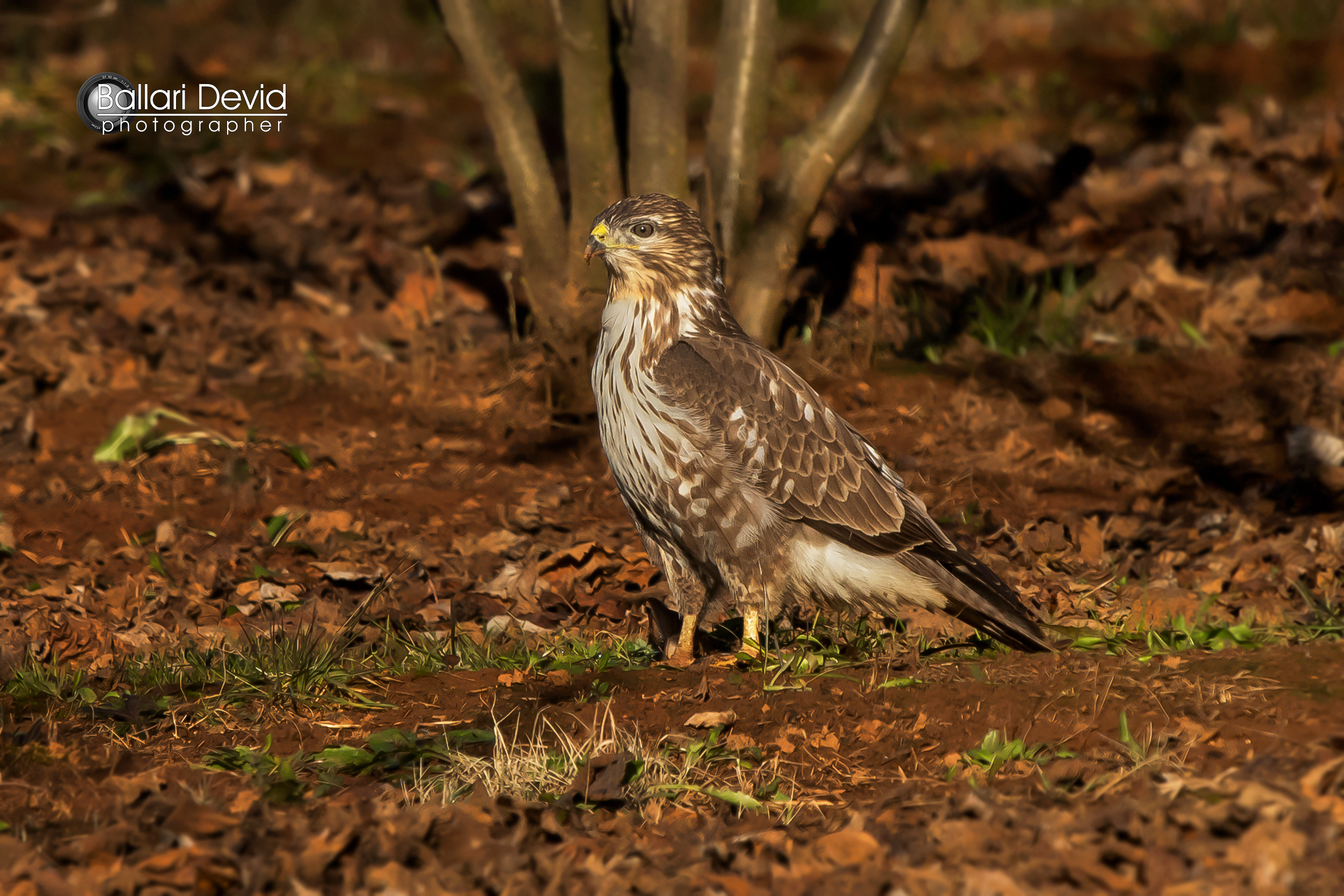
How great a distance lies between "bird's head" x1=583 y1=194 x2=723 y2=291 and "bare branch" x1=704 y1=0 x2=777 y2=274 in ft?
6.38

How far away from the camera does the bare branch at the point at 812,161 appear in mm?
7031

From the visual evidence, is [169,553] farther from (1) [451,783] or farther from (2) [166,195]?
(2) [166,195]

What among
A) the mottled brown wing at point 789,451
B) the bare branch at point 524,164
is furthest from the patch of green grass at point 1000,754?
the bare branch at point 524,164

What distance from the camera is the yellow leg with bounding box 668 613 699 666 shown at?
5320mm

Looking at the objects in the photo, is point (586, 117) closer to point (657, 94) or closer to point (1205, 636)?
point (657, 94)

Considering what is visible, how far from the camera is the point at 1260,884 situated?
3062 mm

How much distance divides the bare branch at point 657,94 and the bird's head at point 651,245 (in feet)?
4.95

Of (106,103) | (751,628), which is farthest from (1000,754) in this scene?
(106,103)

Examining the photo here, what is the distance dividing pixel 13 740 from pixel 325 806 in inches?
44.6

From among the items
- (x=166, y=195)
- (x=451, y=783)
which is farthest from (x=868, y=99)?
(x=166, y=195)

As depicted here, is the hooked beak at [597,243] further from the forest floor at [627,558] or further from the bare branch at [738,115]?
the bare branch at [738,115]

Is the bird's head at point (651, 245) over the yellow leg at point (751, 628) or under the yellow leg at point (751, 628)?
over

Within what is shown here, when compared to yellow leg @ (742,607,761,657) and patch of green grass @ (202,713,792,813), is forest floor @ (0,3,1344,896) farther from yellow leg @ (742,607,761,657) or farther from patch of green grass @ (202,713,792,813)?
yellow leg @ (742,607,761,657)

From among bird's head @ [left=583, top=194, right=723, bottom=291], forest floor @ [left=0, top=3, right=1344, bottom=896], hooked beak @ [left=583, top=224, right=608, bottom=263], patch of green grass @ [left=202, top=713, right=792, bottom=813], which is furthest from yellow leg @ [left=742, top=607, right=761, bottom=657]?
hooked beak @ [left=583, top=224, right=608, bottom=263]
